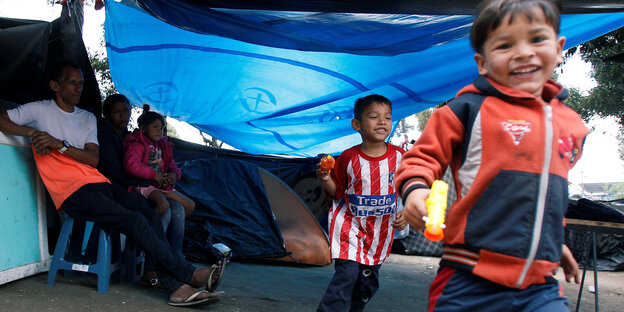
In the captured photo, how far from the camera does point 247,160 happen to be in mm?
7051

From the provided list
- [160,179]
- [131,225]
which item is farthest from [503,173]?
[160,179]

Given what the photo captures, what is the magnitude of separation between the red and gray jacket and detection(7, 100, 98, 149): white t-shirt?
2.89 metres

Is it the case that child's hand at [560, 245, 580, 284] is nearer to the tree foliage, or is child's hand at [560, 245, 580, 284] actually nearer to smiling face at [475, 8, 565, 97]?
smiling face at [475, 8, 565, 97]

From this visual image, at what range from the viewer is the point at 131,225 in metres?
3.42

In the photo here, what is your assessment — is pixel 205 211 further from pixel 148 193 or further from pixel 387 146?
pixel 387 146

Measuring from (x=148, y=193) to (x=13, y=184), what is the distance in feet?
3.40

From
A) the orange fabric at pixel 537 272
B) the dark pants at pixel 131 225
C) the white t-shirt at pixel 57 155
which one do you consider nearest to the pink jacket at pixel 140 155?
the white t-shirt at pixel 57 155

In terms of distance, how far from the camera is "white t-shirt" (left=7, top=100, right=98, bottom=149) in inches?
138

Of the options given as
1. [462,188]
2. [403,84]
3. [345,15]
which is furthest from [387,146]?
[462,188]

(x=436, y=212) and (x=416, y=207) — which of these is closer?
(x=436, y=212)

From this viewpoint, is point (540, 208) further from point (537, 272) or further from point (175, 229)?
point (175, 229)

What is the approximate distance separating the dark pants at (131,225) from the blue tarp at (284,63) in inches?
50.8

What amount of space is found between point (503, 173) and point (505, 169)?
0.01 m

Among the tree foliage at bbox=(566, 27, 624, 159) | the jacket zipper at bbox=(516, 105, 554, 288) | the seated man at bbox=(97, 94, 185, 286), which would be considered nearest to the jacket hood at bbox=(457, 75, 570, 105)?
the jacket zipper at bbox=(516, 105, 554, 288)
